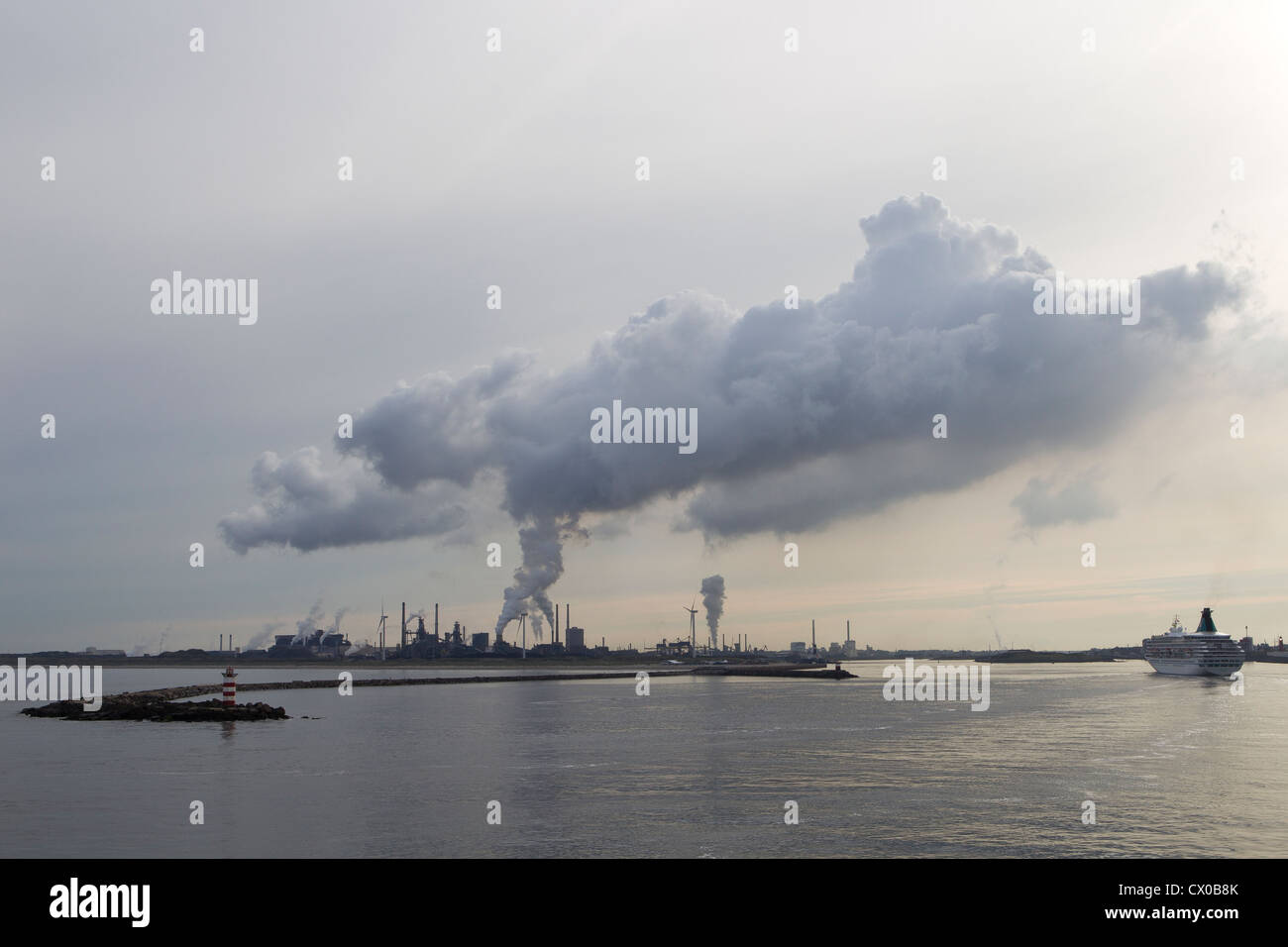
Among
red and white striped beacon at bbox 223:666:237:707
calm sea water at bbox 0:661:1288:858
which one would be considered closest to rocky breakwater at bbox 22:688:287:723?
red and white striped beacon at bbox 223:666:237:707

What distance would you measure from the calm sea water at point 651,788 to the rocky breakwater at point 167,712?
5431mm

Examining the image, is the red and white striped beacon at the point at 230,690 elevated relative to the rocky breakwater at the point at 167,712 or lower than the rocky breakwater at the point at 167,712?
elevated

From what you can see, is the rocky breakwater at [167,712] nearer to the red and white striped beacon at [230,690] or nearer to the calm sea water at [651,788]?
the red and white striped beacon at [230,690]

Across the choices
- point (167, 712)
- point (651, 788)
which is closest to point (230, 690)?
point (167, 712)

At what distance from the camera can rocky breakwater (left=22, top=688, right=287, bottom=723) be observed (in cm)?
9188

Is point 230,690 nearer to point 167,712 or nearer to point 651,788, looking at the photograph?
point 167,712

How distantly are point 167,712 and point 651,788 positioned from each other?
67.7 metres

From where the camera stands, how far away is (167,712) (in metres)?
93.4

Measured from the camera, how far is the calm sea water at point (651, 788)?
33.5 meters

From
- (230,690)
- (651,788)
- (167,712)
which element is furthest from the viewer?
(230,690)

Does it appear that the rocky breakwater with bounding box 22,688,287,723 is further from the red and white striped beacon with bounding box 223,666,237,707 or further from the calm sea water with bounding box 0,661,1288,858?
the calm sea water with bounding box 0,661,1288,858

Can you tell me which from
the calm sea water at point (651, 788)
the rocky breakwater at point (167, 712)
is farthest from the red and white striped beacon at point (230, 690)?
the calm sea water at point (651, 788)
